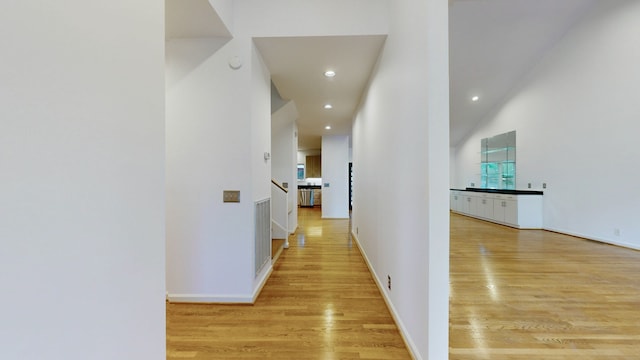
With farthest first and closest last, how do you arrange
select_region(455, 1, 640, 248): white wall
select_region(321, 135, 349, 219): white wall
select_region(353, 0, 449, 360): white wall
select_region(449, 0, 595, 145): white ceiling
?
1. select_region(321, 135, 349, 219): white wall
2. select_region(449, 0, 595, 145): white ceiling
3. select_region(455, 1, 640, 248): white wall
4. select_region(353, 0, 449, 360): white wall

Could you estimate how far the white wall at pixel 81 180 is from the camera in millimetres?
681

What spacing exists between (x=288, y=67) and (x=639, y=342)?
399 centimetres

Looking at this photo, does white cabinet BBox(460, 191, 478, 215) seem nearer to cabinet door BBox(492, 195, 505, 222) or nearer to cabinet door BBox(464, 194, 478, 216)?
cabinet door BBox(464, 194, 478, 216)

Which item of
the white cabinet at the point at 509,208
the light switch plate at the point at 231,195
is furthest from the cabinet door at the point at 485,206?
the light switch plate at the point at 231,195

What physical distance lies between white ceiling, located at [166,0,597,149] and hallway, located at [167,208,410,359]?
2608 mm

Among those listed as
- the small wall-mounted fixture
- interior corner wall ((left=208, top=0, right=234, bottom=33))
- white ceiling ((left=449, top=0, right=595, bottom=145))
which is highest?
white ceiling ((left=449, top=0, right=595, bottom=145))

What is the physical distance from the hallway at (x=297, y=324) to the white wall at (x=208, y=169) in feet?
0.99

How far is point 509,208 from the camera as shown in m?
6.34

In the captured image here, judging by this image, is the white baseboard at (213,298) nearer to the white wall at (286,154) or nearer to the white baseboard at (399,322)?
the white baseboard at (399,322)

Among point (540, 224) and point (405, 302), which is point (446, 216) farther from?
point (540, 224)

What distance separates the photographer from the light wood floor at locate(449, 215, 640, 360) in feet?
6.03

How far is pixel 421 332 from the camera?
1.62m

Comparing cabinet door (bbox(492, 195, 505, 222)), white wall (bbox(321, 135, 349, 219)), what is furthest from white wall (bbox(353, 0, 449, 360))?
cabinet door (bbox(492, 195, 505, 222))

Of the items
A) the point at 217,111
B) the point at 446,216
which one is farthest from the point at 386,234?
the point at 217,111
